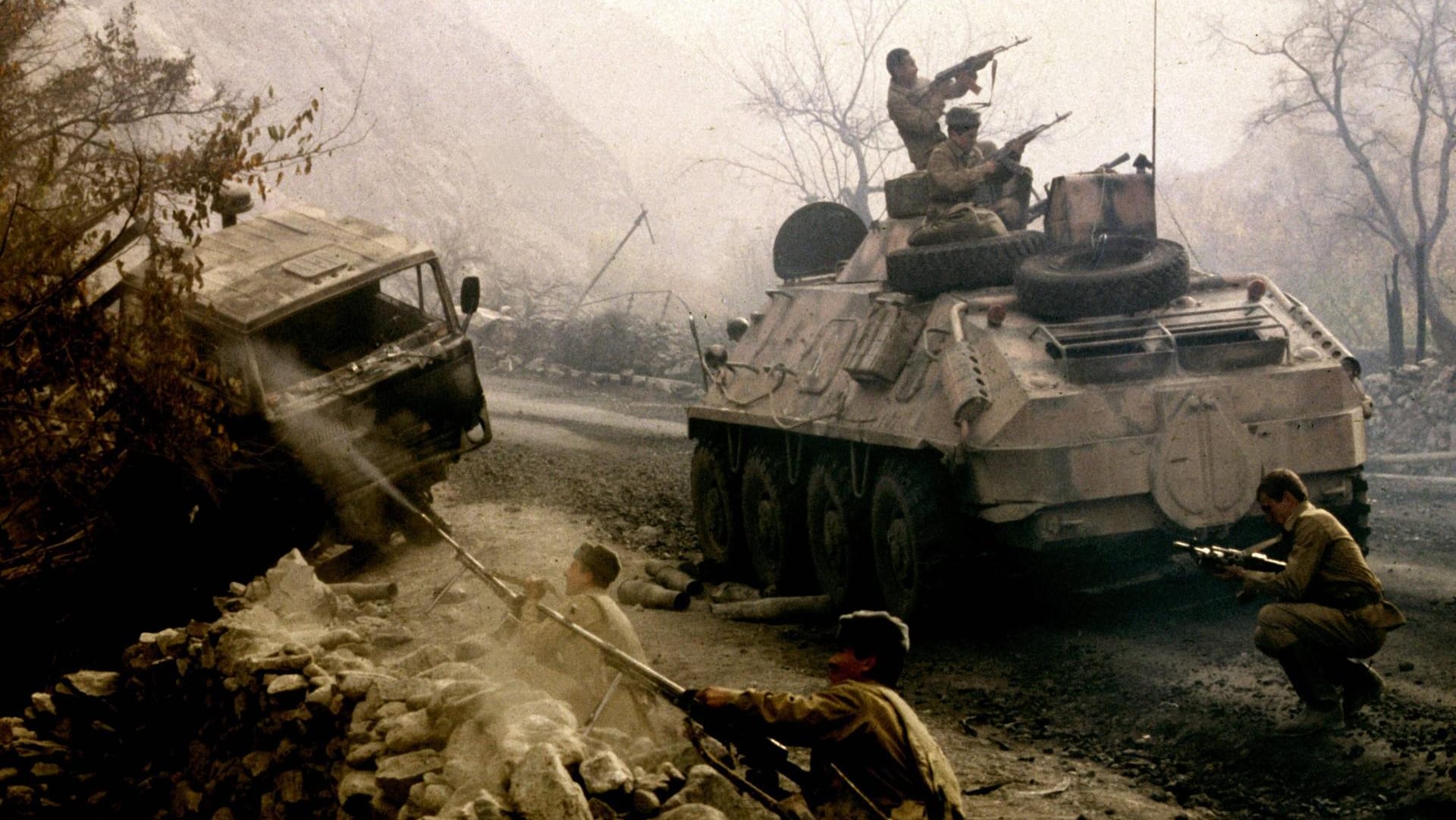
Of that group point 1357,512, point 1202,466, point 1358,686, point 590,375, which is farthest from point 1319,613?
point 590,375

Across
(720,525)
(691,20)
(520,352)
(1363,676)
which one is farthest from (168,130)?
(691,20)

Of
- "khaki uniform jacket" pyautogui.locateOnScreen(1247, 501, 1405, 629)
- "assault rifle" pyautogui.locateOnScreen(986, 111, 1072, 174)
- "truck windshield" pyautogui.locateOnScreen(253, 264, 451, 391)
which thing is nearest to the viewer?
"khaki uniform jacket" pyautogui.locateOnScreen(1247, 501, 1405, 629)

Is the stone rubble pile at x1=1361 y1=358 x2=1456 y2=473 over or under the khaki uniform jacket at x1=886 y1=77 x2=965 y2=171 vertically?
under

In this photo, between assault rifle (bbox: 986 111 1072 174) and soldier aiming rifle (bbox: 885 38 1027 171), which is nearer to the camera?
assault rifle (bbox: 986 111 1072 174)

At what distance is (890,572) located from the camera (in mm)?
10805

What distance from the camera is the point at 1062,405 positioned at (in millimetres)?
9531

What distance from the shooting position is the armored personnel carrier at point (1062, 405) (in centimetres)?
957

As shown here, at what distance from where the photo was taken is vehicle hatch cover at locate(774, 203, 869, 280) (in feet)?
50.4

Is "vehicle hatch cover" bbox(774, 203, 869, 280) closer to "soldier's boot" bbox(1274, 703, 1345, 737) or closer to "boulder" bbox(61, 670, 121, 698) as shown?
"boulder" bbox(61, 670, 121, 698)

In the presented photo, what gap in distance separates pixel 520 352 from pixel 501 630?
25.3 meters

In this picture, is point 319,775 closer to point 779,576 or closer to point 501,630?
point 501,630

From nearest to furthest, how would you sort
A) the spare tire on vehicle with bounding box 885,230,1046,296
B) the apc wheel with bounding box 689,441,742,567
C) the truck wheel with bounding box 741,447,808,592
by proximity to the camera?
the spare tire on vehicle with bounding box 885,230,1046,296, the truck wheel with bounding box 741,447,808,592, the apc wheel with bounding box 689,441,742,567

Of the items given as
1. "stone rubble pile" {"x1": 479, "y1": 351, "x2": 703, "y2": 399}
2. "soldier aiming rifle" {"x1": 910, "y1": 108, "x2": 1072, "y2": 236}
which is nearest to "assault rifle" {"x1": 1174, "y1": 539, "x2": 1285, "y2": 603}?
"soldier aiming rifle" {"x1": 910, "y1": 108, "x2": 1072, "y2": 236}

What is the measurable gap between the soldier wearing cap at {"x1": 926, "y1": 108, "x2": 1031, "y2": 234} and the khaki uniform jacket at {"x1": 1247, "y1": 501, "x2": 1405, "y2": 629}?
16.1ft
